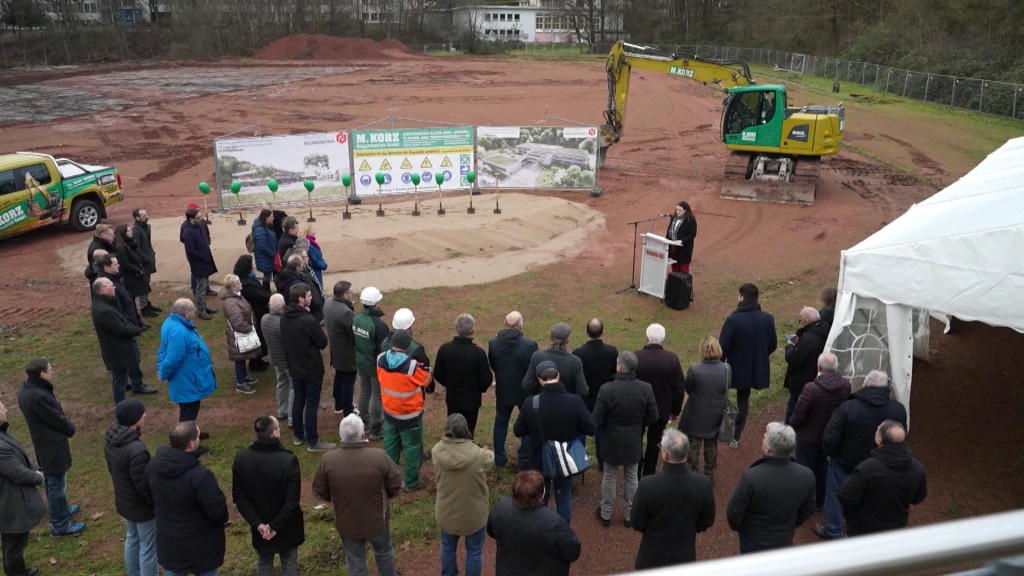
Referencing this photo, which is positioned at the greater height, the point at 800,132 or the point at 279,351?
the point at 800,132

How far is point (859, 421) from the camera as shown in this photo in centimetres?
705

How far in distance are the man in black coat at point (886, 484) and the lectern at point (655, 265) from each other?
826 cm

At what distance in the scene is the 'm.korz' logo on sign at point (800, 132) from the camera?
22250 mm

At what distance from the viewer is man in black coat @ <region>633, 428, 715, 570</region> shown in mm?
5719

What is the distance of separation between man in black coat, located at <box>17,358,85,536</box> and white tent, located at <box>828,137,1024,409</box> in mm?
7830

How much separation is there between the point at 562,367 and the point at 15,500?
479 centimetres

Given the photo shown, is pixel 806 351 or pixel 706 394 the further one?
pixel 806 351

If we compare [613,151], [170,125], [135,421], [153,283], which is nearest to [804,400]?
Result: [135,421]

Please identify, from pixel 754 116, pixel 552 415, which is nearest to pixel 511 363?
pixel 552 415

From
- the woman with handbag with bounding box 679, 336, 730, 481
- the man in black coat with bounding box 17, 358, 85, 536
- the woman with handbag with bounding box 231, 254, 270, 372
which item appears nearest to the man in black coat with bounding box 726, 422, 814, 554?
the woman with handbag with bounding box 679, 336, 730, 481

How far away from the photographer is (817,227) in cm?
2019

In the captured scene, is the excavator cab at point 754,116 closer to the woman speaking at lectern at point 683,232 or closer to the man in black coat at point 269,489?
the woman speaking at lectern at point 683,232

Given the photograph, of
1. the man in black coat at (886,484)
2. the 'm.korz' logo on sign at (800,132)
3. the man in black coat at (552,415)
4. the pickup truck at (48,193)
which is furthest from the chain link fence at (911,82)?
the man in black coat at (886,484)

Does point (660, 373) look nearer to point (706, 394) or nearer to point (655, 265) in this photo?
point (706, 394)
